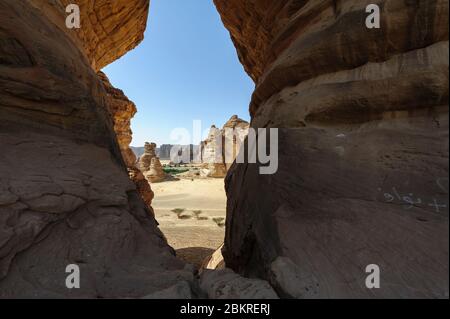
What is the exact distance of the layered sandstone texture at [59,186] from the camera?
2.40 metres

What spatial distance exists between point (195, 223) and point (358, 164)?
13.6m

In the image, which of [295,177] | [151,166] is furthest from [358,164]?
[151,166]

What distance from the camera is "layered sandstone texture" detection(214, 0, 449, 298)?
6.52ft

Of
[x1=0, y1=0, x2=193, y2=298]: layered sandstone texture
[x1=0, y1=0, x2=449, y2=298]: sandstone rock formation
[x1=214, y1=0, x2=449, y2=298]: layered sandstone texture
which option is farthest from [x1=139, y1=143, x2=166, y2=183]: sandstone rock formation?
[x1=214, y1=0, x2=449, y2=298]: layered sandstone texture

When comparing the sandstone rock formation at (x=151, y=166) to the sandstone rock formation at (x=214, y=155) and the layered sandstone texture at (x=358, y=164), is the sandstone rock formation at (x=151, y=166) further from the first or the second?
the layered sandstone texture at (x=358, y=164)

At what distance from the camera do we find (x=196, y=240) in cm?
1167

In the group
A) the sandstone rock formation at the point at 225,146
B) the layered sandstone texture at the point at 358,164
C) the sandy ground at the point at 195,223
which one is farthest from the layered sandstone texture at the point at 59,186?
the sandstone rock formation at the point at 225,146

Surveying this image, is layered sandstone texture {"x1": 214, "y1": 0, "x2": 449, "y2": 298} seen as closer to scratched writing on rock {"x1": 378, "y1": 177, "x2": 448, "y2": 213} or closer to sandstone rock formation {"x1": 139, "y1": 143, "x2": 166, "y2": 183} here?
scratched writing on rock {"x1": 378, "y1": 177, "x2": 448, "y2": 213}

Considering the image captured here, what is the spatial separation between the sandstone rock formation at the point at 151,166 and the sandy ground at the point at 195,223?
9599mm

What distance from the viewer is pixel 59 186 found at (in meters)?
2.96
